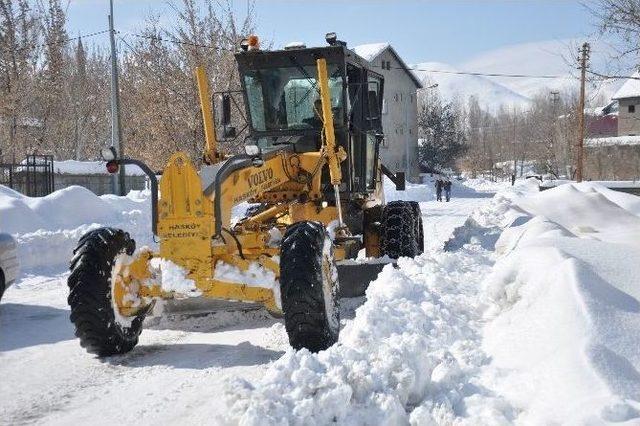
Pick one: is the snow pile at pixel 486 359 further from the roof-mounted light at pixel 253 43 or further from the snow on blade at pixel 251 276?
the roof-mounted light at pixel 253 43

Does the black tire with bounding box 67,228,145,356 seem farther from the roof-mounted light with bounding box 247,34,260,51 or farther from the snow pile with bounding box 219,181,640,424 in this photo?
the roof-mounted light with bounding box 247,34,260,51

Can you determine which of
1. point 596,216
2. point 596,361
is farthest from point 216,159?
point 596,216

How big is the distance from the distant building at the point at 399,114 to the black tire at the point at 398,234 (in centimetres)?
4752

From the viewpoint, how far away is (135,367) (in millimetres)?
5461

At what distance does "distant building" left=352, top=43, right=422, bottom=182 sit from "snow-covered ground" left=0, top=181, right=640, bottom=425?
50.0 meters

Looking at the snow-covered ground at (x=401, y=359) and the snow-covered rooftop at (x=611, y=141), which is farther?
the snow-covered rooftop at (x=611, y=141)

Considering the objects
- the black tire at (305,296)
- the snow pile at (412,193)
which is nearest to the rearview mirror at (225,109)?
the black tire at (305,296)

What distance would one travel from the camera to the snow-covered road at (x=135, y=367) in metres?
4.40

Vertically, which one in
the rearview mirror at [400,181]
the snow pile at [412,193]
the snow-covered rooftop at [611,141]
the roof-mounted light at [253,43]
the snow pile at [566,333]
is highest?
the roof-mounted light at [253,43]

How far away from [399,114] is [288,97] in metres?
54.2

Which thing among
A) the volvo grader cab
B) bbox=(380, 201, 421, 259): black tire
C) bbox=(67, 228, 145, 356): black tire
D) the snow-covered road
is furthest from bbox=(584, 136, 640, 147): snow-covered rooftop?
bbox=(67, 228, 145, 356): black tire

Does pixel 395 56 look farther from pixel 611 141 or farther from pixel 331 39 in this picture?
pixel 331 39

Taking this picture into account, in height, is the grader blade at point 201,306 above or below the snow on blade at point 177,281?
below

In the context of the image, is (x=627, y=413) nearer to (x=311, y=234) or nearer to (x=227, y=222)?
(x=311, y=234)
